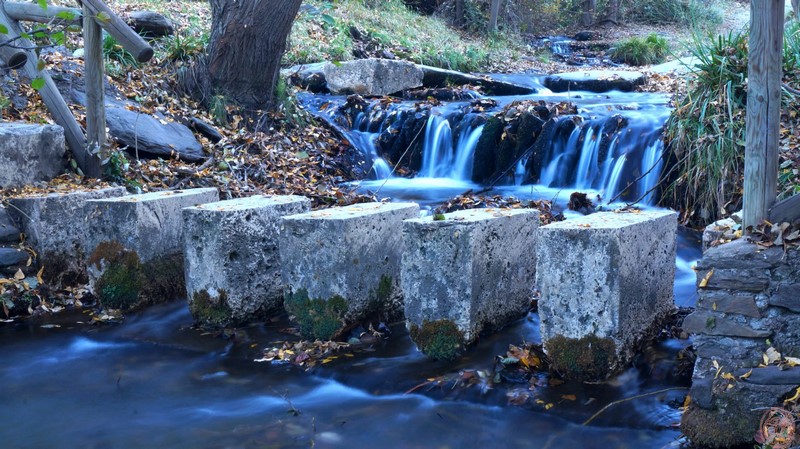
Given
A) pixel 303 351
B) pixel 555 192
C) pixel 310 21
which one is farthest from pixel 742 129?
pixel 310 21

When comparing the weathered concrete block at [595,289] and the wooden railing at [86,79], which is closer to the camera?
the weathered concrete block at [595,289]

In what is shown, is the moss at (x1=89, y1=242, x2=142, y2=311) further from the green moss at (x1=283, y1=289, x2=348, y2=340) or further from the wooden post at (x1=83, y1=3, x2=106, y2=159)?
the wooden post at (x1=83, y1=3, x2=106, y2=159)

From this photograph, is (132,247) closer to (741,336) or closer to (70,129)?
(70,129)

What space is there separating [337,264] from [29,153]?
12.4 ft

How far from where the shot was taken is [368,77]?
12.9 meters

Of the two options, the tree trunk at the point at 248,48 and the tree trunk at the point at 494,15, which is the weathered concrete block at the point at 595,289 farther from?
the tree trunk at the point at 494,15

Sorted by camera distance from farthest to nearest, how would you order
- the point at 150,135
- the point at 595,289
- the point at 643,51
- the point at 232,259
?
the point at 643,51 < the point at 150,135 < the point at 232,259 < the point at 595,289

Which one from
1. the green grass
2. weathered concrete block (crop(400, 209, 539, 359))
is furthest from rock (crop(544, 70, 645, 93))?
weathered concrete block (crop(400, 209, 539, 359))

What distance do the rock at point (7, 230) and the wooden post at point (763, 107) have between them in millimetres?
5584

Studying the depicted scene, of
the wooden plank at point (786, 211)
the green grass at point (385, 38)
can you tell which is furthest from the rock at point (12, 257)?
the green grass at point (385, 38)

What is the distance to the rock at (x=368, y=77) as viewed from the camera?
12.8m

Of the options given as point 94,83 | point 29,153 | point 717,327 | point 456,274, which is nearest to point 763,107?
point 717,327

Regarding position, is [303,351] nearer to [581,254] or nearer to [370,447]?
[370,447]

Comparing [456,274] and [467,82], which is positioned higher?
[467,82]
